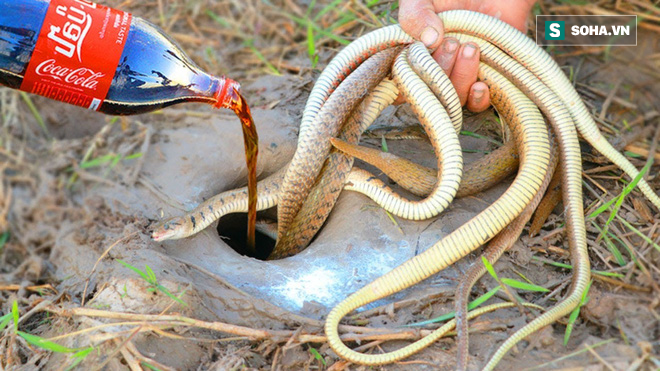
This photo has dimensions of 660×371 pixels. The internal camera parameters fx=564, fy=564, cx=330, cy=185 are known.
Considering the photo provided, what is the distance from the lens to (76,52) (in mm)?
2191

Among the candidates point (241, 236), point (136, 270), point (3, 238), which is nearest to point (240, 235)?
point (241, 236)

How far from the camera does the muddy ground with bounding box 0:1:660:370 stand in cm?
221

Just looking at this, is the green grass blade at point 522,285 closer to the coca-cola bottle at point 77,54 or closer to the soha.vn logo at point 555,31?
the coca-cola bottle at point 77,54

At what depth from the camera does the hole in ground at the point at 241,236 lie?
3.39 metres

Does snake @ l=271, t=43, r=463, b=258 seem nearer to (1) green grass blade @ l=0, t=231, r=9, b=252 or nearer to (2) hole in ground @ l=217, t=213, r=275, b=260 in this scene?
(2) hole in ground @ l=217, t=213, r=275, b=260

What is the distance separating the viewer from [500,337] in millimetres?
2176

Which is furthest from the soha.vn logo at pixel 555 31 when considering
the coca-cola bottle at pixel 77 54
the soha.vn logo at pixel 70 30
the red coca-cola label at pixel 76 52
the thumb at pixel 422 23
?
the soha.vn logo at pixel 70 30

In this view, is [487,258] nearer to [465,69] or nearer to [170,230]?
[465,69]

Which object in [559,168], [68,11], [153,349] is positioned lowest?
[153,349]

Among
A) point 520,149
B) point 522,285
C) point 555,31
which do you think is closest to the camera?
point 522,285

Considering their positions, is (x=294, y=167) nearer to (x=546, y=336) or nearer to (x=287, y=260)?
(x=287, y=260)

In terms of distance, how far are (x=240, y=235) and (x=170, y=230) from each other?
2.51 ft

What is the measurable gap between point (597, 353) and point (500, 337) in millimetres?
340

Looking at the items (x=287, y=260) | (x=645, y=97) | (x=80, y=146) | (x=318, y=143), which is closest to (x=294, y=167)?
(x=318, y=143)
